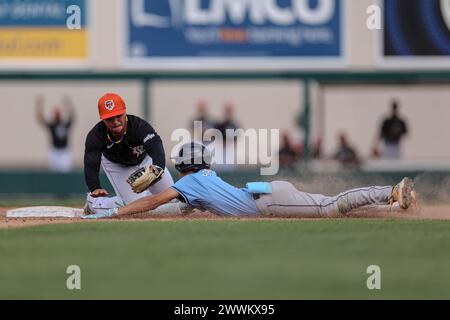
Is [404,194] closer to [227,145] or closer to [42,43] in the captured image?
[227,145]

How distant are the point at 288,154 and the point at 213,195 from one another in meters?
7.41

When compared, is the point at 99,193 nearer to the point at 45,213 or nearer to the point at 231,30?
the point at 45,213

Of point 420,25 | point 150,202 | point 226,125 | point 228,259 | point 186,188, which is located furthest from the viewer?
point 420,25

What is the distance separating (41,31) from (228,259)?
13941 millimetres

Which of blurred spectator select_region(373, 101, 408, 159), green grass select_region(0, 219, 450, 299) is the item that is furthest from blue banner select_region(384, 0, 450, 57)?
green grass select_region(0, 219, 450, 299)

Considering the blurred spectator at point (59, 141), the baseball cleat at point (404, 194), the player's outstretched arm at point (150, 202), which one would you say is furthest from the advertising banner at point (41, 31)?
the baseball cleat at point (404, 194)

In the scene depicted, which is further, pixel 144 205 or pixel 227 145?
pixel 227 145

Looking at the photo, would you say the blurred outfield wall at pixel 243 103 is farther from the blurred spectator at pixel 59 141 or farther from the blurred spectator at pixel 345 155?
the blurred spectator at pixel 345 155

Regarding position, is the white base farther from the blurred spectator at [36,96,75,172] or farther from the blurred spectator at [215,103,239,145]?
the blurred spectator at [36,96,75,172]

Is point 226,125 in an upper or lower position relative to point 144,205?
upper

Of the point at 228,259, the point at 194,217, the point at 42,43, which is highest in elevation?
the point at 42,43

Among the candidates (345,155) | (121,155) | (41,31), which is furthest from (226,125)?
(121,155)

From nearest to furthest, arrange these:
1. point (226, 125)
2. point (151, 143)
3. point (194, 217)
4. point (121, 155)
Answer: point (151, 143) < point (194, 217) < point (121, 155) < point (226, 125)

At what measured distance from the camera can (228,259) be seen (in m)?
7.35
